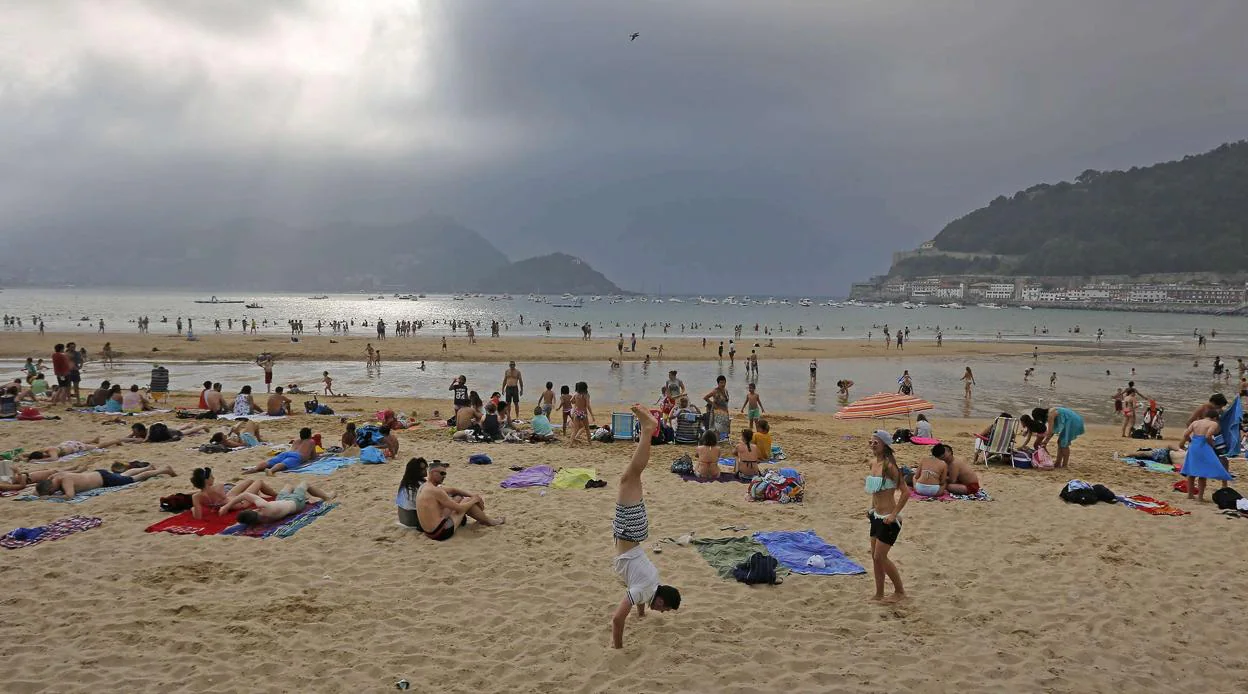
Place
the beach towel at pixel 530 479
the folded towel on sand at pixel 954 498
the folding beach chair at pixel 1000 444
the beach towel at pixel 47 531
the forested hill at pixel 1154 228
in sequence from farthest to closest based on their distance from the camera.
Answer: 1. the forested hill at pixel 1154 228
2. the folding beach chair at pixel 1000 444
3. the beach towel at pixel 530 479
4. the folded towel on sand at pixel 954 498
5. the beach towel at pixel 47 531

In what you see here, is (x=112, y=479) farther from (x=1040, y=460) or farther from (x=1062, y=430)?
(x=1062, y=430)

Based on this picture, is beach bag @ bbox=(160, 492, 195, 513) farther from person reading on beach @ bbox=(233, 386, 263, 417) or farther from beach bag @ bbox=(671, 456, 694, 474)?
person reading on beach @ bbox=(233, 386, 263, 417)

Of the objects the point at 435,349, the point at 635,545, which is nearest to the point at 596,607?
the point at 635,545

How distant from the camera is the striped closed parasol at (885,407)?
12.4m

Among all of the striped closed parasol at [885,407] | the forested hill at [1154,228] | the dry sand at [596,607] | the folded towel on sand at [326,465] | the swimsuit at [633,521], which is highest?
the forested hill at [1154,228]

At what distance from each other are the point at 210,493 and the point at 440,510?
304 centimetres

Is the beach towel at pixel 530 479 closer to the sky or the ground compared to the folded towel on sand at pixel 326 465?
closer to the ground

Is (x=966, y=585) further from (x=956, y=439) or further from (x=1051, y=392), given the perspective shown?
(x=1051, y=392)

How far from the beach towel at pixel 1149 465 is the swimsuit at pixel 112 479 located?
662 inches

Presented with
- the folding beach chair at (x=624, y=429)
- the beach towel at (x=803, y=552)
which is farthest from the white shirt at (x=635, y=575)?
the folding beach chair at (x=624, y=429)

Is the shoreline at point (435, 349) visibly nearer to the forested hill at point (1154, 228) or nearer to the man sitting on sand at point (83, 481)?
the man sitting on sand at point (83, 481)

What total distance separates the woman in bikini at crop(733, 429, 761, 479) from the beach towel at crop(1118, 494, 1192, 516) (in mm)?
5023

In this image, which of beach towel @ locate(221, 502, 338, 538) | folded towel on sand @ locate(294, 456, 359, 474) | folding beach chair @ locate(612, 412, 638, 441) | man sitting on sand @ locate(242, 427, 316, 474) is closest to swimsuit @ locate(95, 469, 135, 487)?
man sitting on sand @ locate(242, 427, 316, 474)

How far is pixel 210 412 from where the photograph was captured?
48.5 feet
